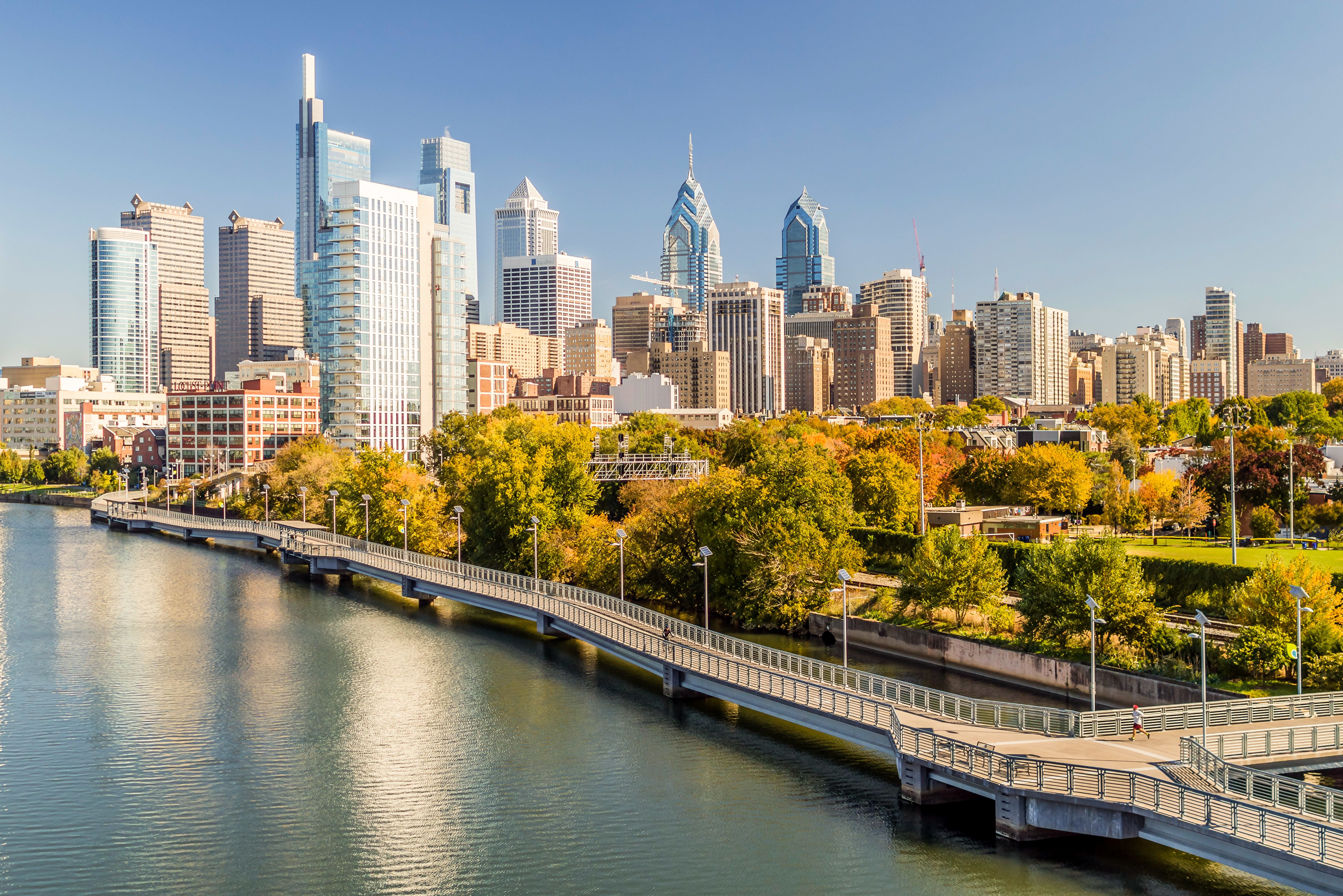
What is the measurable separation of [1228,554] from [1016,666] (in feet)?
56.8

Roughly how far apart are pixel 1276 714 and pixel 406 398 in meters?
144

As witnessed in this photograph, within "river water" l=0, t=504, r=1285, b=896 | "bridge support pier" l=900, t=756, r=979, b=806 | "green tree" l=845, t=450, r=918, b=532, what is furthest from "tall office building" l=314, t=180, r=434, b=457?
"bridge support pier" l=900, t=756, r=979, b=806

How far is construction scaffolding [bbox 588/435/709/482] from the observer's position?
7400cm

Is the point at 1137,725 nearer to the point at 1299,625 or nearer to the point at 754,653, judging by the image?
the point at 1299,625

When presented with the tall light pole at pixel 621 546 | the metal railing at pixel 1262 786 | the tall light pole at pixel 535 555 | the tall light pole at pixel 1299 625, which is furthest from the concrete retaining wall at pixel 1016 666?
the tall light pole at pixel 535 555

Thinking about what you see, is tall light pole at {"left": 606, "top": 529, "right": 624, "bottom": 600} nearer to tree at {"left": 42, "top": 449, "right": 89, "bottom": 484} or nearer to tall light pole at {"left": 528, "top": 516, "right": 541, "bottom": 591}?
tall light pole at {"left": 528, "top": 516, "right": 541, "bottom": 591}

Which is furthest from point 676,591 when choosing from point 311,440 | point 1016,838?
point 311,440

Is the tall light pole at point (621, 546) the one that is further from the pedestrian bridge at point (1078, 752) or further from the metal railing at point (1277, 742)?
the metal railing at point (1277, 742)

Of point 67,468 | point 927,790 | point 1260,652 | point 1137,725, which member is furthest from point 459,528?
point 67,468

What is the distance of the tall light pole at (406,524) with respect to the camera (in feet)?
252

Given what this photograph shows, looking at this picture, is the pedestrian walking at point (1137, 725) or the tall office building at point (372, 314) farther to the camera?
the tall office building at point (372, 314)

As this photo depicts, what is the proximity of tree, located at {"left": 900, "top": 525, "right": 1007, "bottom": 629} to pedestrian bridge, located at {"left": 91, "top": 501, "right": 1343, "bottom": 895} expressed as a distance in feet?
28.4

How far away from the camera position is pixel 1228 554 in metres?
57.3

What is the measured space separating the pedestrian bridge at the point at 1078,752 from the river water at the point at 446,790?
1100mm
